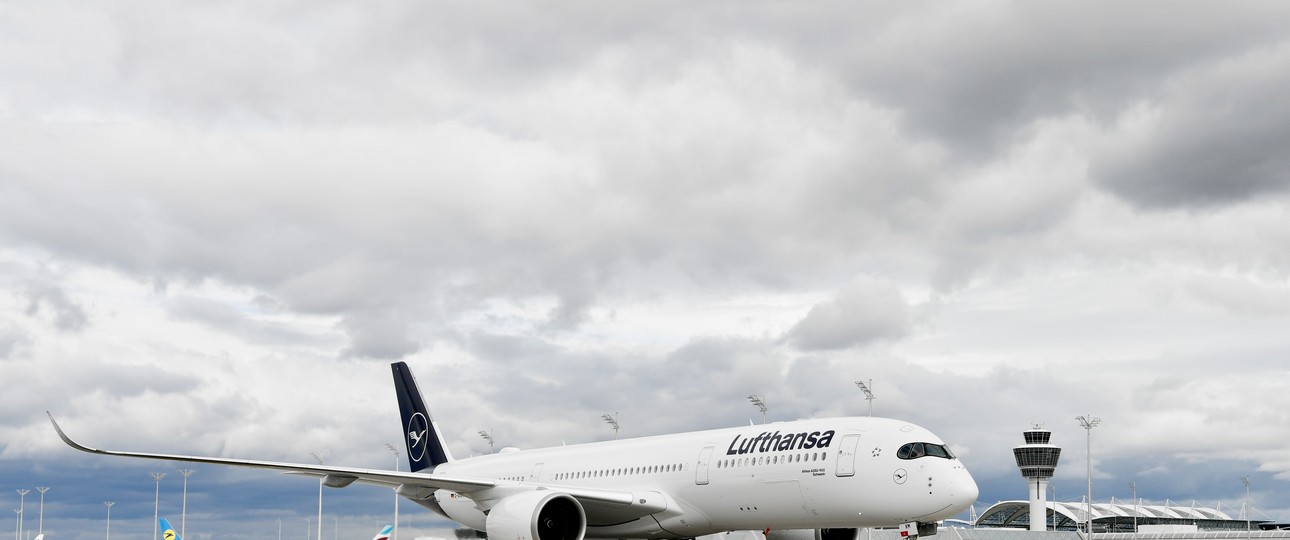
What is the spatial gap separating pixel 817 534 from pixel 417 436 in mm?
17914

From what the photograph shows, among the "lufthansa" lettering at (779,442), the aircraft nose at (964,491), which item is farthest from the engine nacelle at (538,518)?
the aircraft nose at (964,491)

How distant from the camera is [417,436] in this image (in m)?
42.9

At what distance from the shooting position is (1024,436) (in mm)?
123000

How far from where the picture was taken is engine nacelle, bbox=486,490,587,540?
28.5 metres

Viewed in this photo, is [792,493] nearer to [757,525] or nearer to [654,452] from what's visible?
[757,525]

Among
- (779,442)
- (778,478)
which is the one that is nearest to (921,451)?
(778,478)

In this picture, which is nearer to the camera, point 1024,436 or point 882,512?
point 882,512

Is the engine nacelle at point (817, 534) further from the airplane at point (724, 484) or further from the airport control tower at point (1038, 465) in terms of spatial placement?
the airport control tower at point (1038, 465)

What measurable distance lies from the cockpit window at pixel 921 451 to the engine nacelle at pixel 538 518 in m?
8.39

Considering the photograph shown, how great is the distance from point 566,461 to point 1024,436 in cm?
9741

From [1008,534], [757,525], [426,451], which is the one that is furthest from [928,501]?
[1008,534]

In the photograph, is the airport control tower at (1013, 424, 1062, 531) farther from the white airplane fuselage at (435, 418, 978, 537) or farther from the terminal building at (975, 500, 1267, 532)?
the white airplane fuselage at (435, 418, 978, 537)

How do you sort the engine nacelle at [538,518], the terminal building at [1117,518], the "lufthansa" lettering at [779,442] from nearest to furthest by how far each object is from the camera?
1. the "lufthansa" lettering at [779,442]
2. the engine nacelle at [538,518]
3. the terminal building at [1117,518]

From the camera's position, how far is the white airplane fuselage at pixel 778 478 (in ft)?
81.2
